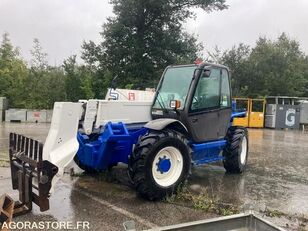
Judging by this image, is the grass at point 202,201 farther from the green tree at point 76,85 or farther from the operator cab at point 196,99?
the green tree at point 76,85

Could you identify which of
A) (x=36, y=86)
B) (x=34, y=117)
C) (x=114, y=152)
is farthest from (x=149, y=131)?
(x=36, y=86)

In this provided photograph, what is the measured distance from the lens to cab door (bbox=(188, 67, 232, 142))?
23.5 feet

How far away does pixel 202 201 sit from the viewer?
5945 millimetres

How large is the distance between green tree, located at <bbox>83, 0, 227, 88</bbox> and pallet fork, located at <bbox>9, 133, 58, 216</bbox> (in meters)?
20.8

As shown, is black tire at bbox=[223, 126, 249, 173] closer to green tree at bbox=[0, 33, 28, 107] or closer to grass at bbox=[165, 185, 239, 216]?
grass at bbox=[165, 185, 239, 216]

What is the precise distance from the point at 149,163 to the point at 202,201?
3.24 ft

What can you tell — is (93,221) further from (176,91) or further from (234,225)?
(176,91)

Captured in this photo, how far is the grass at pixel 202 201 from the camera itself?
5.65m

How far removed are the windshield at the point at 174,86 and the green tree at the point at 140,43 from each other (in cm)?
1872

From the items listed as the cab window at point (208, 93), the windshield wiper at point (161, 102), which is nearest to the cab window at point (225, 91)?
the cab window at point (208, 93)

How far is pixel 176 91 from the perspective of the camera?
24.0ft

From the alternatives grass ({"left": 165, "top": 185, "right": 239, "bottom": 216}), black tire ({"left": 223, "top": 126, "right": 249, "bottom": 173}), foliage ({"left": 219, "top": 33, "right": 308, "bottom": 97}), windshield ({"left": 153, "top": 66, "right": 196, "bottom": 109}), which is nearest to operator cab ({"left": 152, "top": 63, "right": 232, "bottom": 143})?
windshield ({"left": 153, "top": 66, "right": 196, "bottom": 109})

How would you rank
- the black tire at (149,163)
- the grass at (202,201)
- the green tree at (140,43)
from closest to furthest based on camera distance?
the grass at (202,201)
the black tire at (149,163)
the green tree at (140,43)

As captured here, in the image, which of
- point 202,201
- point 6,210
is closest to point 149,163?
point 202,201
